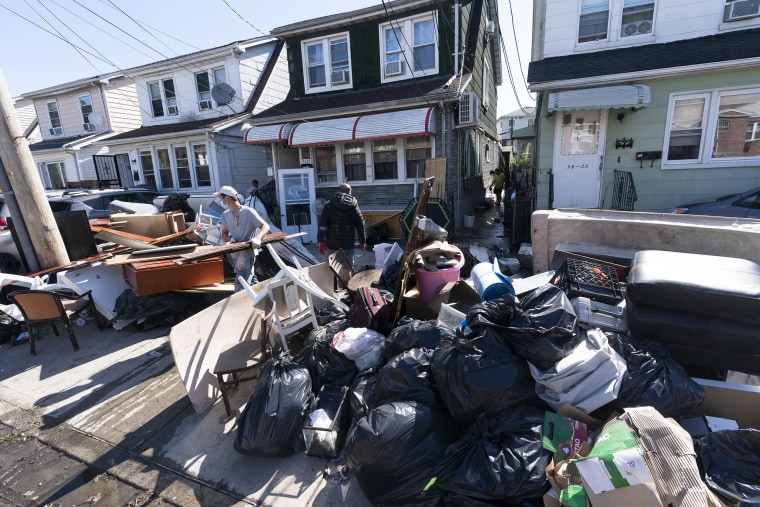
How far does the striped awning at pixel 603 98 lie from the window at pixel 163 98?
13.2 m

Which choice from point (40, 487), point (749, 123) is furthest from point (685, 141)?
point (40, 487)

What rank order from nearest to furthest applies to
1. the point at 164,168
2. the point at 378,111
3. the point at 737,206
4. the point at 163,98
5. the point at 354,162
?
1. the point at 737,206
2. the point at 378,111
3. the point at 354,162
4. the point at 164,168
5. the point at 163,98

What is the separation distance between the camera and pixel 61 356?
154 inches

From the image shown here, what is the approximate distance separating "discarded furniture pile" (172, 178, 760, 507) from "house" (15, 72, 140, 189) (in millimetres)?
15974

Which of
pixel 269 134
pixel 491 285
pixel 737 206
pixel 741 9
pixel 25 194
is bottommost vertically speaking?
pixel 491 285

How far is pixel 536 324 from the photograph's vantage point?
6.72 feet

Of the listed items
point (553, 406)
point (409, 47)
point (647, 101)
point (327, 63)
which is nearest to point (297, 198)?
point (327, 63)

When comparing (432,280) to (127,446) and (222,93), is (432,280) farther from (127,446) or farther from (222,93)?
(222,93)

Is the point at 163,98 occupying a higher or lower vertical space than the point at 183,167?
higher

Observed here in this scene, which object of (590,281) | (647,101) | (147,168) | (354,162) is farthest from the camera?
(147,168)

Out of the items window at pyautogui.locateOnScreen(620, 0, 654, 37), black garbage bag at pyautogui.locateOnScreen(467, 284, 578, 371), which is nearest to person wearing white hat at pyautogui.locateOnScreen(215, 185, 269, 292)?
black garbage bag at pyautogui.locateOnScreen(467, 284, 578, 371)

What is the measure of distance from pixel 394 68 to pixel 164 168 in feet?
30.9

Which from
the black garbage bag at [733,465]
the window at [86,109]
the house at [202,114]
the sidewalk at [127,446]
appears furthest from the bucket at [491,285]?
the window at [86,109]

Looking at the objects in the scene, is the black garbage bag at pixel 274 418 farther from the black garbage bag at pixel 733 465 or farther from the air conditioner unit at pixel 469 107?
the air conditioner unit at pixel 469 107
